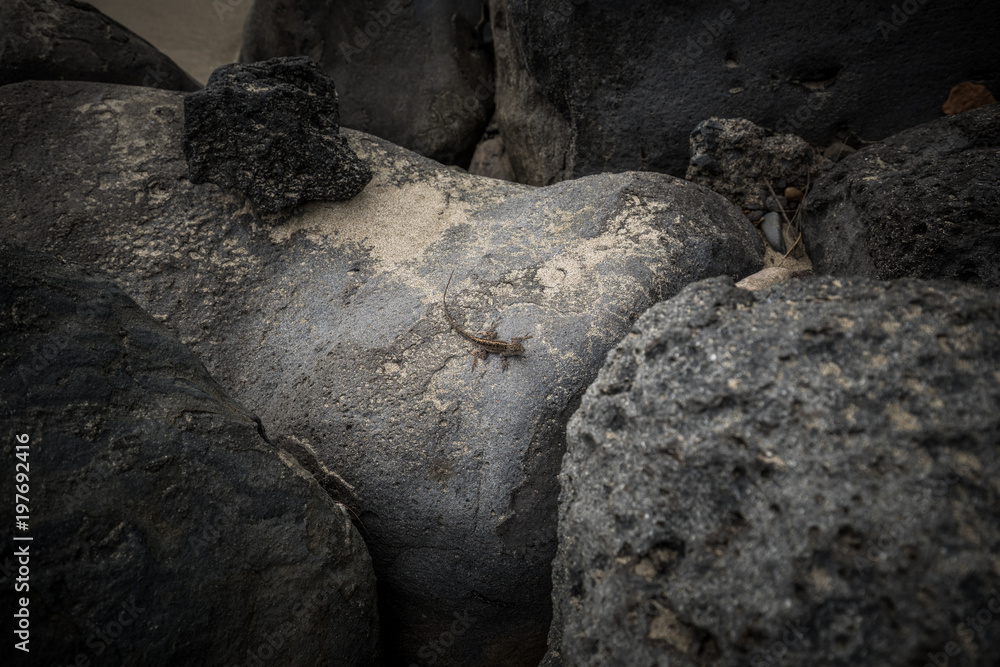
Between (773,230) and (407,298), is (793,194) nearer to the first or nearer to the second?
(773,230)

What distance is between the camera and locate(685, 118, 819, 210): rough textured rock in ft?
9.07

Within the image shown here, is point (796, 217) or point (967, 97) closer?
point (967, 97)

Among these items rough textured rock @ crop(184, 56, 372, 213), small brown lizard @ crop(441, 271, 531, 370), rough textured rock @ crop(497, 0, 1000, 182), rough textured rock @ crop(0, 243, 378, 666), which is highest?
rough textured rock @ crop(497, 0, 1000, 182)

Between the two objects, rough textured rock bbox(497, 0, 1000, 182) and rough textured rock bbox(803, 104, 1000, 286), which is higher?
rough textured rock bbox(497, 0, 1000, 182)

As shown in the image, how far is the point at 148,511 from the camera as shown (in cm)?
139

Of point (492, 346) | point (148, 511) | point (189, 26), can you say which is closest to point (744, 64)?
point (492, 346)

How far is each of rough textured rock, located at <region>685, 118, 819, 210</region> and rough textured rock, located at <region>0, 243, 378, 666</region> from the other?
2.36m

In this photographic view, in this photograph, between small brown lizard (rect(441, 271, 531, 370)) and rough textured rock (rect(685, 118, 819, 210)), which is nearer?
small brown lizard (rect(441, 271, 531, 370))

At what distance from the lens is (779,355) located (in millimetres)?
1149

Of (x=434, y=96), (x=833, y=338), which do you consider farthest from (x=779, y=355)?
(x=434, y=96)

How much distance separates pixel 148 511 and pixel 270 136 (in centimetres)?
159

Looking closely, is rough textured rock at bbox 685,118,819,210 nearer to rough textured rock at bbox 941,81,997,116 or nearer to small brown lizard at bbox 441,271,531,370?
rough textured rock at bbox 941,81,997,116

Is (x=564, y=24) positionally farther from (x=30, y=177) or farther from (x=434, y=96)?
(x=30, y=177)

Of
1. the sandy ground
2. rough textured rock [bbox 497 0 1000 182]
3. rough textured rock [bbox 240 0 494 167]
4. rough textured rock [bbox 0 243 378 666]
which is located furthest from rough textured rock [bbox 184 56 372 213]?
the sandy ground
